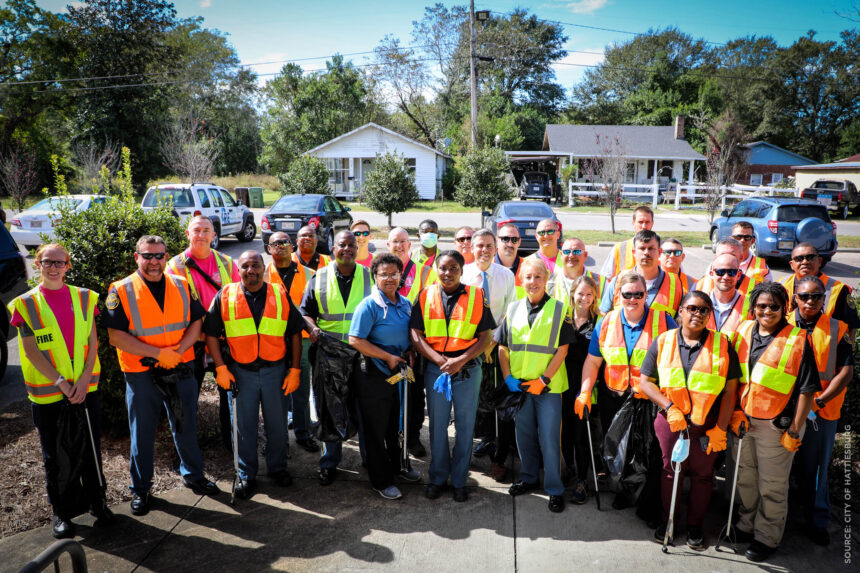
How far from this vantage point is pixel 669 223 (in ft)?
82.2

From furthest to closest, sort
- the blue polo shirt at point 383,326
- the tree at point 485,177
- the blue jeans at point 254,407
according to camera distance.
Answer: the tree at point 485,177
the blue jeans at point 254,407
the blue polo shirt at point 383,326

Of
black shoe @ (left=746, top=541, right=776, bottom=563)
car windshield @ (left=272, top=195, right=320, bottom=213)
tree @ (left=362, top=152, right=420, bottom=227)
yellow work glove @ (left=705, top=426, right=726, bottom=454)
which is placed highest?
tree @ (left=362, top=152, right=420, bottom=227)

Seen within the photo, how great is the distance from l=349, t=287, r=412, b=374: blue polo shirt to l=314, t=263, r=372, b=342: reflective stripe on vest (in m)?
0.21

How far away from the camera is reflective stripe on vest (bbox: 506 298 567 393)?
4.05 meters

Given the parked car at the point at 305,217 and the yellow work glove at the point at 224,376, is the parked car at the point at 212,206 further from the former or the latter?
the yellow work glove at the point at 224,376

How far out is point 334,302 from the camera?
4480 mm

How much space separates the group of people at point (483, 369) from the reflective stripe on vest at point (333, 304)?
0.01 meters

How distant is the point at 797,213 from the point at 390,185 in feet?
43.4

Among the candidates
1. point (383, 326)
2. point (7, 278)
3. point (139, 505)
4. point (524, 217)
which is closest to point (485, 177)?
point (524, 217)

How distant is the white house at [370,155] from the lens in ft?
119

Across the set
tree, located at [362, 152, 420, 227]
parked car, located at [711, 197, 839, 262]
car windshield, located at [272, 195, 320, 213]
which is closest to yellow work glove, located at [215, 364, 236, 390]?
car windshield, located at [272, 195, 320, 213]

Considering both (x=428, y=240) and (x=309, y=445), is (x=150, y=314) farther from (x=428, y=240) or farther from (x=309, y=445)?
(x=428, y=240)

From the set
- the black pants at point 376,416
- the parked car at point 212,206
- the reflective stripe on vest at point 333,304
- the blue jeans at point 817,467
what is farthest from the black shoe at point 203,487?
the parked car at point 212,206

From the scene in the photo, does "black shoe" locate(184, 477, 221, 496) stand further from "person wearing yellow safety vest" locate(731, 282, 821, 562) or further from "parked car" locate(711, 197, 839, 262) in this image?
"parked car" locate(711, 197, 839, 262)
